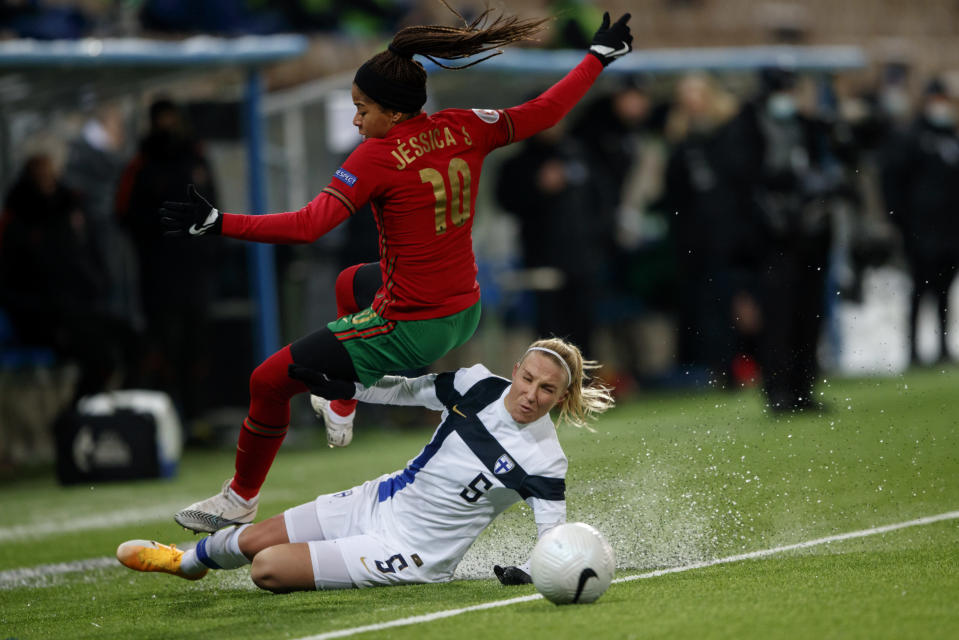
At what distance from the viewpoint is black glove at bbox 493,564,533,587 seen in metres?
6.45

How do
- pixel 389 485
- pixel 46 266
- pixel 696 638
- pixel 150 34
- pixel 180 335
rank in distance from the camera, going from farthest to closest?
pixel 150 34
pixel 180 335
pixel 46 266
pixel 389 485
pixel 696 638

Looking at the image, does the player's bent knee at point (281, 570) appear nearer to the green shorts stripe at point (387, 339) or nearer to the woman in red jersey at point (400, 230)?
the woman in red jersey at point (400, 230)

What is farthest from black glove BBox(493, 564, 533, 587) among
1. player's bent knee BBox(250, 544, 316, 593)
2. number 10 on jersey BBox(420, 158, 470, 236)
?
number 10 on jersey BBox(420, 158, 470, 236)

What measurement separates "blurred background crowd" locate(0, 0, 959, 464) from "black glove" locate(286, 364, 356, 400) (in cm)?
570

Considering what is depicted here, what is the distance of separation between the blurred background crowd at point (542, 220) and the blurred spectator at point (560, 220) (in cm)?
2

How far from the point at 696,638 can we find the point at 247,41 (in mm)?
8748

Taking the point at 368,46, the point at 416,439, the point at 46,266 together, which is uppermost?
the point at 368,46

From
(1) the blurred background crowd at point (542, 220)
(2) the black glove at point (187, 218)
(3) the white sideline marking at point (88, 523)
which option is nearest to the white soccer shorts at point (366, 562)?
(2) the black glove at point (187, 218)

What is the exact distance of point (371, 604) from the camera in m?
6.14

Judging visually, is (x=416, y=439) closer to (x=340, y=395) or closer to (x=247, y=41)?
(x=247, y=41)

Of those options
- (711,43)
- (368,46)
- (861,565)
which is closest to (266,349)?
(368,46)

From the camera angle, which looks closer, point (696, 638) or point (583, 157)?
point (696, 638)

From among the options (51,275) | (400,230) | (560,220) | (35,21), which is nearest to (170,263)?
(51,275)

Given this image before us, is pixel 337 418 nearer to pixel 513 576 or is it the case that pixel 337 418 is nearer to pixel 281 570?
pixel 281 570
